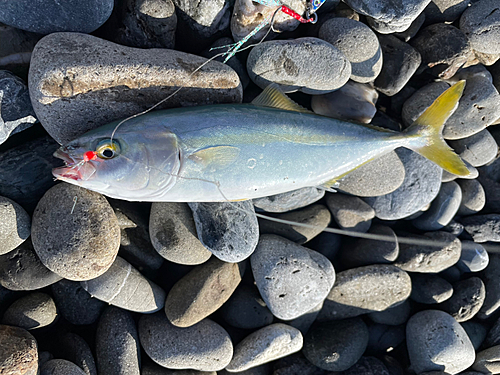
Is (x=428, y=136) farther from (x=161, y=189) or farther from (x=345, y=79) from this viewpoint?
(x=161, y=189)

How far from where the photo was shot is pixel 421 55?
11.3ft

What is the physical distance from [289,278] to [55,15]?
121 inches

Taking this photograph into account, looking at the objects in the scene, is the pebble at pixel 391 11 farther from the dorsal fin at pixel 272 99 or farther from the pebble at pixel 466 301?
the pebble at pixel 466 301

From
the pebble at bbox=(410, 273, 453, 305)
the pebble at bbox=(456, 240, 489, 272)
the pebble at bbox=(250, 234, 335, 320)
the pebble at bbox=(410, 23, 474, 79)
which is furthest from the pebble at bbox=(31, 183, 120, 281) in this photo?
the pebble at bbox=(456, 240, 489, 272)

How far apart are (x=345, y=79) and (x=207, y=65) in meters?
1.29

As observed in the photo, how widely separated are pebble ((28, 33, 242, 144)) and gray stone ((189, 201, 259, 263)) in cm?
96

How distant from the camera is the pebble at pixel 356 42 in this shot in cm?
308

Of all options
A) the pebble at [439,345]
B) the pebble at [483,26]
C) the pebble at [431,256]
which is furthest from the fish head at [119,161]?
the pebble at [483,26]

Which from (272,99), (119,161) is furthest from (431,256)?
(119,161)

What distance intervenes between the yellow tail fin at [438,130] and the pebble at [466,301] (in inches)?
61.8

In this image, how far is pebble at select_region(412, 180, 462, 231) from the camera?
11.8 feet

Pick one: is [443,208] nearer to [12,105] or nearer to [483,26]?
[483,26]

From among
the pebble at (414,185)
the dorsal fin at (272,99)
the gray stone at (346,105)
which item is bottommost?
the pebble at (414,185)

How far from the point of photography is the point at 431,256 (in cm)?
348
